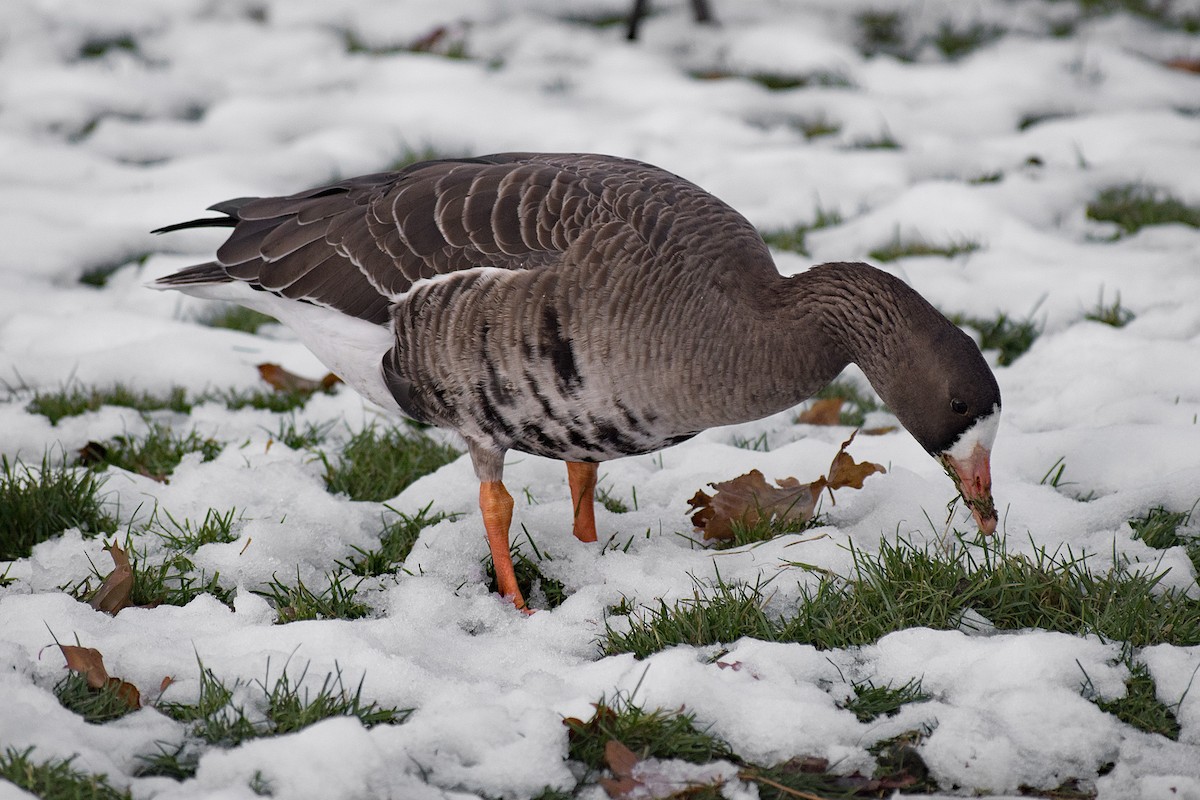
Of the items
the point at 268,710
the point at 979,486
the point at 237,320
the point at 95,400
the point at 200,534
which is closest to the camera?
the point at 268,710

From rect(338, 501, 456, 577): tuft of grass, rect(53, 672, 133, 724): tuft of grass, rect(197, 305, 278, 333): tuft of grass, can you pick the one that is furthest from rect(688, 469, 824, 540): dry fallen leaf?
rect(197, 305, 278, 333): tuft of grass

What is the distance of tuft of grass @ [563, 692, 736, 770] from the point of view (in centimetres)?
321

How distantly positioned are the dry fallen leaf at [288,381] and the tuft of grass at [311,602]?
7.00 ft

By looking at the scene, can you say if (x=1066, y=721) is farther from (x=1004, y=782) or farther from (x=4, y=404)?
(x=4, y=404)

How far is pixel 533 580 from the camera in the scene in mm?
4461

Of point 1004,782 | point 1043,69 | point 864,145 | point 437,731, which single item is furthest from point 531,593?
point 1043,69

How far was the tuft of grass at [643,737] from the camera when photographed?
3215 mm

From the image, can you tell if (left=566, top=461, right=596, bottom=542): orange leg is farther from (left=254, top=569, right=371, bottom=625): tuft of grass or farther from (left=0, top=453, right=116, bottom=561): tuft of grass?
(left=0, top=453, right=116, bottom=561): tuft of grass

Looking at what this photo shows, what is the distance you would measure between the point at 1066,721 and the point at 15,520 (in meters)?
3.67

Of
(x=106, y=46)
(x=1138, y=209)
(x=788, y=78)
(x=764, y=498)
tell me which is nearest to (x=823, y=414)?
(x=764, y=498)

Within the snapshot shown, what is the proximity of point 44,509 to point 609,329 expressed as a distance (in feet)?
7.45

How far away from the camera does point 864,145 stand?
934 cm

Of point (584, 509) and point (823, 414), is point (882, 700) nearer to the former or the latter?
point (584, 509)

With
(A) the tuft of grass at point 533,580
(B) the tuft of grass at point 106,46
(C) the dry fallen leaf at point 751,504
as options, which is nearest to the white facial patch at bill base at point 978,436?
(C) the dry fallen leaf at point 751,504
